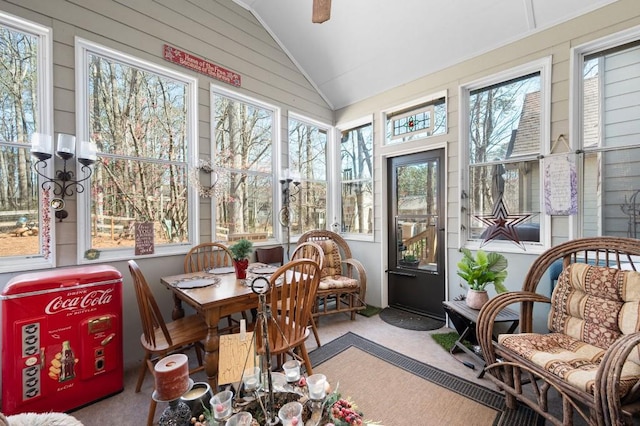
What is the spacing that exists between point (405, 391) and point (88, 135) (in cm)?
321

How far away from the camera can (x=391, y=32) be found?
10.1 feet

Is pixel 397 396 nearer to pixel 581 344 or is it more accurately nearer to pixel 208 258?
Answer: pixel 581 344

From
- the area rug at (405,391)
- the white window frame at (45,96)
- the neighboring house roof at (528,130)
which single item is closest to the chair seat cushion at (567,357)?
the area rug at (405,391)

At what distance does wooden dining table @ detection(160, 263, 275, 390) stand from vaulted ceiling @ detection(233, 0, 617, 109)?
9.69ft

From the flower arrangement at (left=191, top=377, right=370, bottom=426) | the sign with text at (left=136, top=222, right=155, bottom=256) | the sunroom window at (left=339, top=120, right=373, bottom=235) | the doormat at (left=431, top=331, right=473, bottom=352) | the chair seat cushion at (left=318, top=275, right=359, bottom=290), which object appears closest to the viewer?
the flower arrangement at (left=191, top=377, right=370, bottom=426)

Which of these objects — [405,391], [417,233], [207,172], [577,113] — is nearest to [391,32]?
[577,113]

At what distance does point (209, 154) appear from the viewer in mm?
2930

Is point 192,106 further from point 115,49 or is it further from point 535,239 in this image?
point 535,239

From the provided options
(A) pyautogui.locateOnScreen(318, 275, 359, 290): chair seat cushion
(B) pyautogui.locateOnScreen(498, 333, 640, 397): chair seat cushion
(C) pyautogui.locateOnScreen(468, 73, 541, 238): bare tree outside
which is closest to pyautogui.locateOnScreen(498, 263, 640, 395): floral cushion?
(B) pyautogui.locateOnScreen(498, 333, 640, 397): chair seat cushion

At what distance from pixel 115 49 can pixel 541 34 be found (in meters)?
3.86

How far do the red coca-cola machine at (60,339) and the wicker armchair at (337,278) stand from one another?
191cm

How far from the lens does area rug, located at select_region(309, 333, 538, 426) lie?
1742 millimetres

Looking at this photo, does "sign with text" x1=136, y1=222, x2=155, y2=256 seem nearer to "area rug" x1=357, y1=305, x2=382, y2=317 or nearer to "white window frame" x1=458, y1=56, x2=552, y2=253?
"area rug" x1=357, y1=305, x2=382, y2=317

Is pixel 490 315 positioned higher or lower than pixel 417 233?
lower
